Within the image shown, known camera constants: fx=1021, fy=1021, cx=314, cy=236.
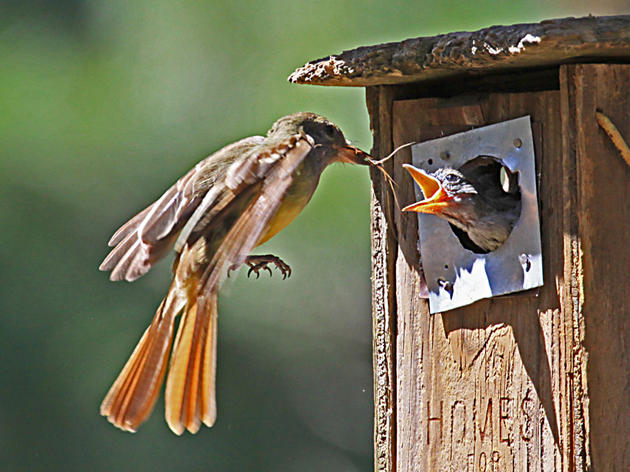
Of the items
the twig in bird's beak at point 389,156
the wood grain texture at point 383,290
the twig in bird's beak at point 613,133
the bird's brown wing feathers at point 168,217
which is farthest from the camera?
the wood grain texture at point 383,290

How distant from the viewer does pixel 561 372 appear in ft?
8.71

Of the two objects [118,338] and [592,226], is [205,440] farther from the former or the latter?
[592,226]

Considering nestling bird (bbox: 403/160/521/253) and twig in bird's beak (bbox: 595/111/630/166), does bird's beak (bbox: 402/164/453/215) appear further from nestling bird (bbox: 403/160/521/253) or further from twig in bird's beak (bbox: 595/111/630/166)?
twig in bird's beak (bbox: 595/111/630/166)

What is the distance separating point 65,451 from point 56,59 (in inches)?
117

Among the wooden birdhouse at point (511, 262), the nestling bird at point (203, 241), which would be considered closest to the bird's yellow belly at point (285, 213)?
the nestling bird at point (203, 241)

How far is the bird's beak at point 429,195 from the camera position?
2.83 m

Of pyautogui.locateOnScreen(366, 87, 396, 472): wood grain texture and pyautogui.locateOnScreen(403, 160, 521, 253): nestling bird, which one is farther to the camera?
pyautogui.locateOnScreen(366, 87, 396, 472): wood grain texture

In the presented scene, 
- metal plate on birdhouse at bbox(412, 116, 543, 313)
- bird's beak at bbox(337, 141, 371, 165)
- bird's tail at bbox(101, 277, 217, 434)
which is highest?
bird's beak at bbox(337, 141, 371, 165)

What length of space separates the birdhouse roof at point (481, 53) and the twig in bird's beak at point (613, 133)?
6.2 inches

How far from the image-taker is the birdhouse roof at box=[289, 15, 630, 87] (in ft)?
7.84

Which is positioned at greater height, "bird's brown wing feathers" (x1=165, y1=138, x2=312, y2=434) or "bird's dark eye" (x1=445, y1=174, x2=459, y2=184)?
"bird's dark eye" (x1=445, y1=174, x2=459, y2=184)

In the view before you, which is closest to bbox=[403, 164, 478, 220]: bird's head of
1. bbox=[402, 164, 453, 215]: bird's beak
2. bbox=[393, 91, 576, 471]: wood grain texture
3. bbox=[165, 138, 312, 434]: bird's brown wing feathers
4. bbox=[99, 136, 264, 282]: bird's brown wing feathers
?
bbox=[402, 164, 453, 215]: bird's beak

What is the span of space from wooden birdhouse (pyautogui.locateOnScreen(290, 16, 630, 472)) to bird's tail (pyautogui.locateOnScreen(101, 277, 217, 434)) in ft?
2.13

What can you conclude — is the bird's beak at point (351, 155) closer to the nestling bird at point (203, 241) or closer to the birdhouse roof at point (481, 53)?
the nestling bird at point (203, 241)
